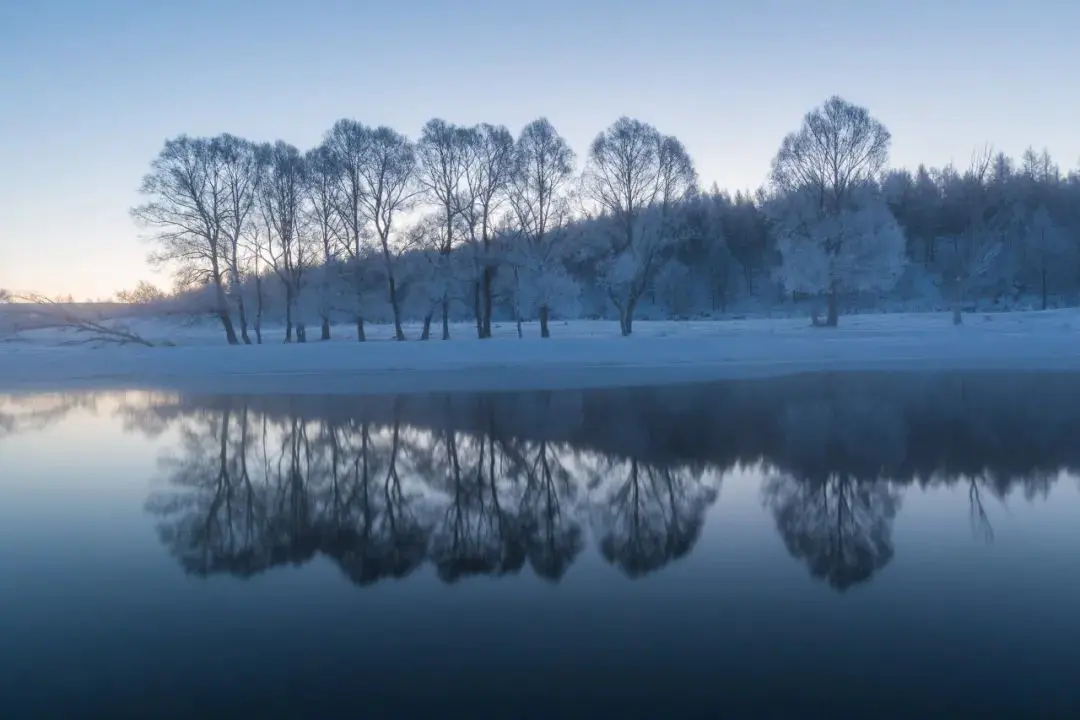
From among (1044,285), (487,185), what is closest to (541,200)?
(487,185)

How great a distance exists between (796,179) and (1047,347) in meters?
17.3

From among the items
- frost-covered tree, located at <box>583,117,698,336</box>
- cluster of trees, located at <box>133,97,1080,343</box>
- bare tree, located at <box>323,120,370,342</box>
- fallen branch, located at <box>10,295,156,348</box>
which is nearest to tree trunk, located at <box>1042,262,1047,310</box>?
cluster of trees, located at <box>133,97,1080,343</box>

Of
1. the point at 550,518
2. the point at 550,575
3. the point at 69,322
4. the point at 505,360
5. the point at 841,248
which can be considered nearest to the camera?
the point at 550,575

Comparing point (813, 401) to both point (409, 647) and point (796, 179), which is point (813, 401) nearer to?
point (409, 647)

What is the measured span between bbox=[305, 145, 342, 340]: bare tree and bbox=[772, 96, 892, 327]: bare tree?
24710 mm

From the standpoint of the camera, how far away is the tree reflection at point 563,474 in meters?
8.41

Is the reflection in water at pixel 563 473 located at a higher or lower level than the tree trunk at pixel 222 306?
lower

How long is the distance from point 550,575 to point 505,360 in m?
27.1

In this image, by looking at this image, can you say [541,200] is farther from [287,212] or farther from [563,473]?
[563,473]

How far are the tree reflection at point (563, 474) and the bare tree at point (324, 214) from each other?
84.9 ft

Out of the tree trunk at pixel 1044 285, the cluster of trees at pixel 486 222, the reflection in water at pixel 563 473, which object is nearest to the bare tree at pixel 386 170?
the cluster of trees at pixel 486 222

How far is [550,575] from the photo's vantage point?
7.58 metres

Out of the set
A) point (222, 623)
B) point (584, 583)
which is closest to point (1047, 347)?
point (584, 583)

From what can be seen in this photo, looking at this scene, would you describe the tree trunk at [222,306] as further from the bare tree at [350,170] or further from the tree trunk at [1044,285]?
the tree trunk at [1044,285]
